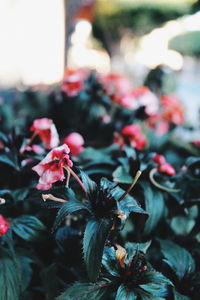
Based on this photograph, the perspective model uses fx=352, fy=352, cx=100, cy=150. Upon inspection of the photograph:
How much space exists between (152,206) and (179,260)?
13 centimetres

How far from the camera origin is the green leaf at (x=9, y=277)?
2.32 feet

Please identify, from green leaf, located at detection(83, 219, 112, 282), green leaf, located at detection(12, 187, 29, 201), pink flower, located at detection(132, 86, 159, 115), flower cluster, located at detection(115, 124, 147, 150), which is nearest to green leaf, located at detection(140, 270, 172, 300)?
green leaf, located at detection(83, 219, 112, 282)

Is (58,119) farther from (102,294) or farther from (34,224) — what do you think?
(102,294)

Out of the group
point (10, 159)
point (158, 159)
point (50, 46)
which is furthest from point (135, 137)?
point (50, 46)

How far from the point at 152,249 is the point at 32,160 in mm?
382

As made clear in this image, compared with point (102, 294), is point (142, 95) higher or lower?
higher

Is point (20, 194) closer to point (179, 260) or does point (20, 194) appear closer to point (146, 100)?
point (179, 260)

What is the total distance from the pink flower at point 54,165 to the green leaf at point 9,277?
0.63 ft

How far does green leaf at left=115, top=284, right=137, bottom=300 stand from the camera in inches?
24.9

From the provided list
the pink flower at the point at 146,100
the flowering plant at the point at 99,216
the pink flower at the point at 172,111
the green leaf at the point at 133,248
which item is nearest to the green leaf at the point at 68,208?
the flowering plant at the point at 99,216

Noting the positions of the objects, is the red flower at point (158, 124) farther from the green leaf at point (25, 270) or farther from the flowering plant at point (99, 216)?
the green leaf at point (25, 270)

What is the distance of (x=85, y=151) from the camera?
3.51 ft

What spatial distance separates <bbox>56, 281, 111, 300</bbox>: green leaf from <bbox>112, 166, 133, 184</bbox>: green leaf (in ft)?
0.78

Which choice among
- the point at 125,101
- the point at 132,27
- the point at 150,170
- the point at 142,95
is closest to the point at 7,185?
the point at 150,170
